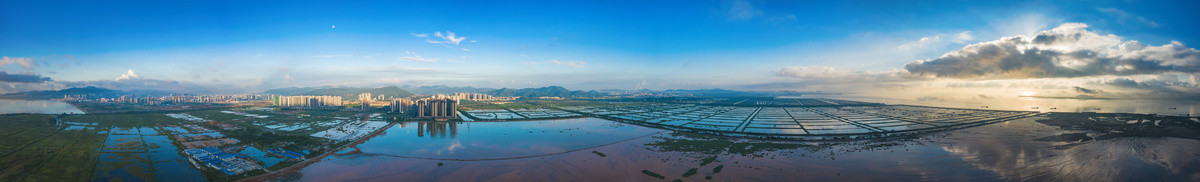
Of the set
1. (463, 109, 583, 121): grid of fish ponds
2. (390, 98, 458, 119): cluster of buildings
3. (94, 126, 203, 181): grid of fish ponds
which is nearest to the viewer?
(94, 126, 203, 181): grid of fish ponds

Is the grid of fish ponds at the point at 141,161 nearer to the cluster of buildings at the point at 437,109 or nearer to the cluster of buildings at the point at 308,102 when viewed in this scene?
the cluster of buildings at the point at 437,109

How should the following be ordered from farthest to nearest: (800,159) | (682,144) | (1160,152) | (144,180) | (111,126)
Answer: (111,126) < (682,144) < (1160,152) < (800,159) < (144,180)

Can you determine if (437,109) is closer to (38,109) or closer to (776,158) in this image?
(776,158)

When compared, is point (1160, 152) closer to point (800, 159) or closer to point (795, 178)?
point (800, 159)

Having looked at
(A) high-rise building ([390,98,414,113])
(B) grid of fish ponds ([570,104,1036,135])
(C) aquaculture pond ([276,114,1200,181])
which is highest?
(A) high-rise building ([390,98,414,113])

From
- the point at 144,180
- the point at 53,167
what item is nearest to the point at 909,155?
the point at 144,180

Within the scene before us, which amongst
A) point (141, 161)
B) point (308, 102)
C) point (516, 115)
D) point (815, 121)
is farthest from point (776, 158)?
point (308, 102)

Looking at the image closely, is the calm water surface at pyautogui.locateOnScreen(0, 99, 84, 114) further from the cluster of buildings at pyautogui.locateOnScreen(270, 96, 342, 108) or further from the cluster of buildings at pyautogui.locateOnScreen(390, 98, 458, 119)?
the cluster of buildings at pyautogui.locateOnScreen(390, 98, 458, 119)

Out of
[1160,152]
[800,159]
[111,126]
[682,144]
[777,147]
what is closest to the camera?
[800,159]

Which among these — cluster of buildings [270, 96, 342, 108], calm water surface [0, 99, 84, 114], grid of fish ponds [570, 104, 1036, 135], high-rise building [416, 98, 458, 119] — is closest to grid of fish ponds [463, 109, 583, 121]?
high-rise building [416, 98, 458, 119]
